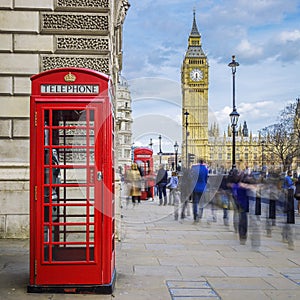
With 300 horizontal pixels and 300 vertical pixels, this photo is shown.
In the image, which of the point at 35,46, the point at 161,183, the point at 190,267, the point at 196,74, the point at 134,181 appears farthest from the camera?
the point at 196,74

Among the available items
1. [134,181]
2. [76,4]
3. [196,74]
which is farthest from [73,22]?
[196,74]

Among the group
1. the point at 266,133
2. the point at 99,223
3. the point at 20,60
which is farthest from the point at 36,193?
→ the point at 266,133

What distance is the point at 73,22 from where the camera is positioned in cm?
1073

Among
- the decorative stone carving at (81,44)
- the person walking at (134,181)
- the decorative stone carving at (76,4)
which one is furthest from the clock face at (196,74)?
the decorative stone carving at (81,44)

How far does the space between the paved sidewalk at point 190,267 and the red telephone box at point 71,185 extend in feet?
0.81

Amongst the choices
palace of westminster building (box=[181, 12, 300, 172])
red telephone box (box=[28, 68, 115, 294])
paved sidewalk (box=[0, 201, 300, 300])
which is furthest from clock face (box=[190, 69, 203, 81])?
red telephone box (box=[28, 68, 115, 294])

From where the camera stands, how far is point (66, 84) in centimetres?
614

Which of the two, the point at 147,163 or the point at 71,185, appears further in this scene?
the point at 147,163

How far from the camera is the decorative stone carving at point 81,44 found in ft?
35.2

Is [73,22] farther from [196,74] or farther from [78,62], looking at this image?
[196,74]

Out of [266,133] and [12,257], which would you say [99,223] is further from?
[266,133]

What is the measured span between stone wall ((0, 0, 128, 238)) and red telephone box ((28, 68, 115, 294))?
4.66m

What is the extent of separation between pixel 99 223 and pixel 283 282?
273 cm

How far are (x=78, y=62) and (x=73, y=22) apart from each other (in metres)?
0.83
